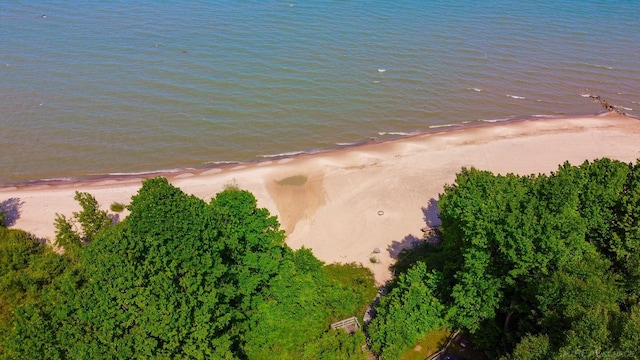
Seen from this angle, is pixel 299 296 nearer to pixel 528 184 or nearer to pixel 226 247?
pixel 226 247

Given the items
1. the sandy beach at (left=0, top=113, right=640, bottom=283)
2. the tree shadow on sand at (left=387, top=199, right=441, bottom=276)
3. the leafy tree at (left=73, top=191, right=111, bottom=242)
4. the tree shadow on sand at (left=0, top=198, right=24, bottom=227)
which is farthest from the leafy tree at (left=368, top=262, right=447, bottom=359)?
the tree shadow on sand at (left=0, top=198, right=24, bottom=227)

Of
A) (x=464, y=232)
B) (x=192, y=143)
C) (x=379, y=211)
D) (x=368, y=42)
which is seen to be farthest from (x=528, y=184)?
(x=368, y=42)

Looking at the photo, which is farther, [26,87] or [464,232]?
[26,87]

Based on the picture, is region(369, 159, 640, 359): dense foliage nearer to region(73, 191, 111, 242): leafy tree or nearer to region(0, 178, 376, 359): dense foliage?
region(0, 178, 376, 359): dense foliage

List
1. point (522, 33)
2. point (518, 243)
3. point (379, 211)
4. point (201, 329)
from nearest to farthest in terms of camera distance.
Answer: point (201, 329), point (518, 243), point (379, 211), point (522, 33)

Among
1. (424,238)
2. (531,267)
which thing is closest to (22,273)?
(531,267)
